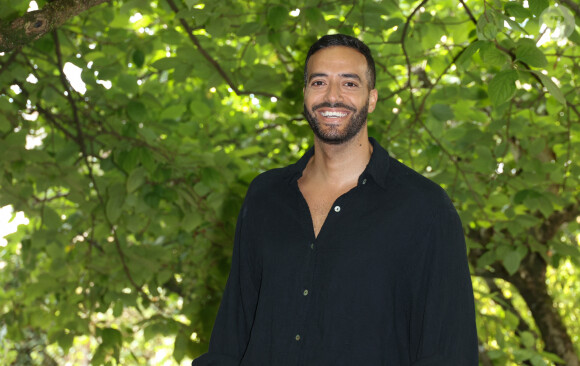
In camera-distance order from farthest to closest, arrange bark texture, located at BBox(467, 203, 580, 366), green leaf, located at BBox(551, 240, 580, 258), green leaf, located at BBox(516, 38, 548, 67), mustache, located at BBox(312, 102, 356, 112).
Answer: bark texture, located at BBox(467, 203, 580, 366) → green leaf, located at BBox(551, 240, 580, 258) → green leaf, located at BBox(516, 38, 548, 67) → mustache, located at BBox(312, 102, 356, 112)

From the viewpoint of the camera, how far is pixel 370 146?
211cm

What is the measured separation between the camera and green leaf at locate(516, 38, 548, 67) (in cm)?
251

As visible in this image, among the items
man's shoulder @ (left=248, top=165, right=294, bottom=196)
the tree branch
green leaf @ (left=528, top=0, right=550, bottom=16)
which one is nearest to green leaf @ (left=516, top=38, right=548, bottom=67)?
green leaf @ (left=528, top=0, right=550, bottom=16)

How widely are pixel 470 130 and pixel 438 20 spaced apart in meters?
0.75

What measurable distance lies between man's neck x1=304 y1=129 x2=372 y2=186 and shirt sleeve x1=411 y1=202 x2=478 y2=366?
307mm

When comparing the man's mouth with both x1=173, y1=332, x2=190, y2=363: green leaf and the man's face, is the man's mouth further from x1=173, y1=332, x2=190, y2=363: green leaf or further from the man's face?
x1=173, y1=332, x2=190, y2=363: green leaf

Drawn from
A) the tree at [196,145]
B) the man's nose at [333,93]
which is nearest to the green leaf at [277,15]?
the tree at [196,145]

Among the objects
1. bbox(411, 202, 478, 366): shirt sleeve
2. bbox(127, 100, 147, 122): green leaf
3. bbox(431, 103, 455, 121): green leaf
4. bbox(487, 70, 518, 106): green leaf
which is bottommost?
bbox(411, 202, 478, 366): shirt sleeve

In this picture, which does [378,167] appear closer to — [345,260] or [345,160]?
[345,160]

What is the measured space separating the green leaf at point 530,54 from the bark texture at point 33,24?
61.8 inches

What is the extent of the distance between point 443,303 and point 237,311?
0.65 m

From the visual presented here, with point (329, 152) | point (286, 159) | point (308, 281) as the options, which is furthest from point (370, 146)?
point (286, 159)

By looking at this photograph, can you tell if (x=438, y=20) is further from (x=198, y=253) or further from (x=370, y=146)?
(x=198, y=253)

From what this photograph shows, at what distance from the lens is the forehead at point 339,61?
2012mm
